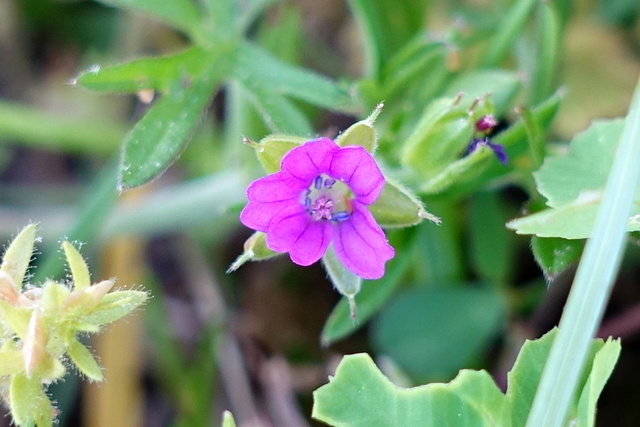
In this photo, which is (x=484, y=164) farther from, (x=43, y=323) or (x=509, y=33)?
(x=43, y=323)

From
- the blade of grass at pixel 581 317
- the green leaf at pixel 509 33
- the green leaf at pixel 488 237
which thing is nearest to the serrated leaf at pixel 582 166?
the blade of grass at pixel 581 317

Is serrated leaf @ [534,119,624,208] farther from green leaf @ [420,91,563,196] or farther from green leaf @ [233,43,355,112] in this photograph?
green leaf @ [233,43,355,112]

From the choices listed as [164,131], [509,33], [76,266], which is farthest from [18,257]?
[509,33]

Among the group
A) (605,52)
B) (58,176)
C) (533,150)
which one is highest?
(58,176)

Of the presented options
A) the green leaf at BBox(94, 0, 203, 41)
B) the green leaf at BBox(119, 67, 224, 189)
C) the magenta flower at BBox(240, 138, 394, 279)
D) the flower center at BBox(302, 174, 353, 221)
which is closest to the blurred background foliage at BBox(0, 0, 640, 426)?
the green leaf at BBox(94, 0, 203, 41)

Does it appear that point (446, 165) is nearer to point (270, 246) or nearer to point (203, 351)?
point (270, 246)

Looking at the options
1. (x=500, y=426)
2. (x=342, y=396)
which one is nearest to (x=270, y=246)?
(x=342, y=396)
